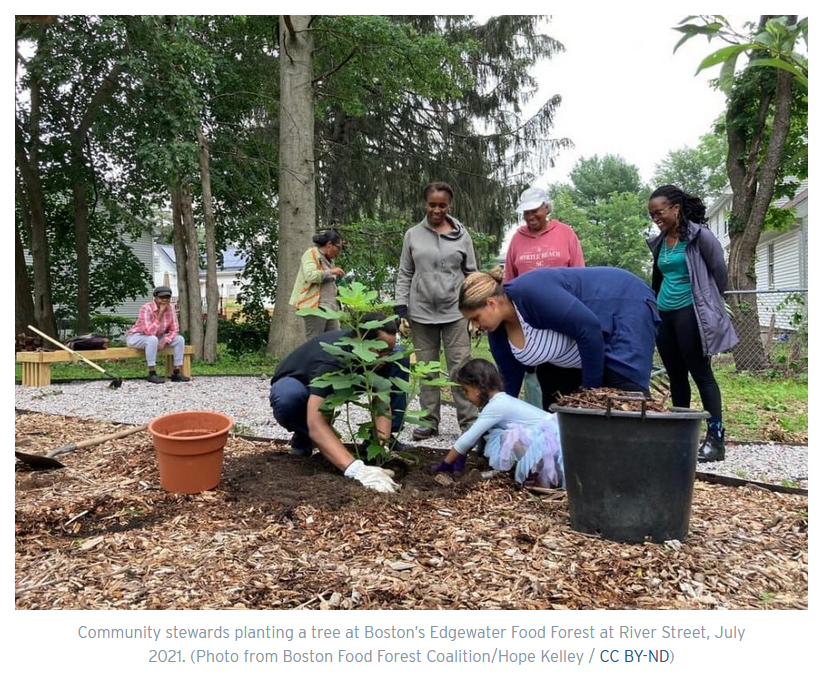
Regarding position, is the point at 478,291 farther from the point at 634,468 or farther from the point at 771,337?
the point at 771,337

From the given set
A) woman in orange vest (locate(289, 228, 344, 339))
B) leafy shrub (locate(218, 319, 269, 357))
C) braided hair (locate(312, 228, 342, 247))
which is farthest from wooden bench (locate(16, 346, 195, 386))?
leafy shrub (locate(218, 319, 269, 357))

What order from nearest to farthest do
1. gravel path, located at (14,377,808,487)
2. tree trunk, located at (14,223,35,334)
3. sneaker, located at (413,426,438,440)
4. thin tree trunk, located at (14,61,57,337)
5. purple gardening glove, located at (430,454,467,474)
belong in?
purple gardening glove, located at (430,454,467,474) < gravel path, located at (14,377,808,487) < sneaker, located at (413,426,438,440) < tree trunk, located at (14,223,35,334) < thin tree trunk, located at (14,61,57,337)

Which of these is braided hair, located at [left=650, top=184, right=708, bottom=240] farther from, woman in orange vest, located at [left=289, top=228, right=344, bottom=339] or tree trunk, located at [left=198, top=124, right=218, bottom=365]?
tree trunk, located at [left=198, top=124, right=218, bottom=365]

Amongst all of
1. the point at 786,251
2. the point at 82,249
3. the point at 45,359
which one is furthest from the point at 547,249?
the point at 786,251

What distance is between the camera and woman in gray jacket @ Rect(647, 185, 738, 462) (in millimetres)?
3252

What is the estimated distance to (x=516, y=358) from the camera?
9.73 feet

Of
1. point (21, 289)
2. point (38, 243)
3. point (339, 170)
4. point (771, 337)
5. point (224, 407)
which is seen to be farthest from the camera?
point (339, 170)

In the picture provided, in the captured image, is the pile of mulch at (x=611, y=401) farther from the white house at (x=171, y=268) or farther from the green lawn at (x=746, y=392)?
the white house at (x=171, y=268)

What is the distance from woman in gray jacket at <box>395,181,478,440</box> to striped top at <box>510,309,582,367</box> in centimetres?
110

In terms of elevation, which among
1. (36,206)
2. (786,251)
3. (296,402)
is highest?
(36,206)

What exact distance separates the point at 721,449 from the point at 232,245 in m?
10.3

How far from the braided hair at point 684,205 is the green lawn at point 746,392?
5.71 feet

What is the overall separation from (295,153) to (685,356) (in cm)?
655

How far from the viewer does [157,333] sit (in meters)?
7.34
